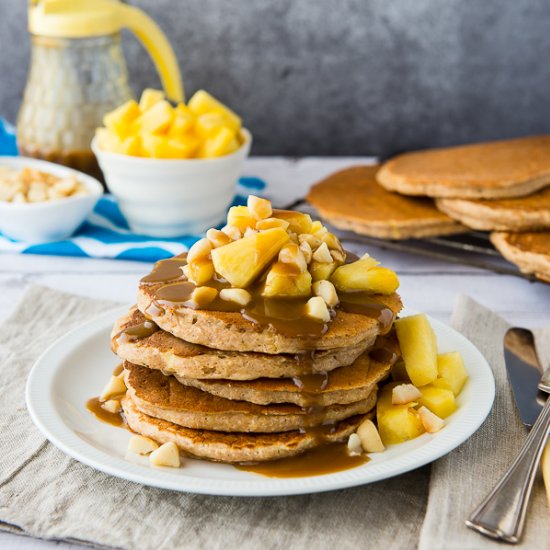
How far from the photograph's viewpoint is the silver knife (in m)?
1.39

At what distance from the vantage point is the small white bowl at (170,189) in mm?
2918

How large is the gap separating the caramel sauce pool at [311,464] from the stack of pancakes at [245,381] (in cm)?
1

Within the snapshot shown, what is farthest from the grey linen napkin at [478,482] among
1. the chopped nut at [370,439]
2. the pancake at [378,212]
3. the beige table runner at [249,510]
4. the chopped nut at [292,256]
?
the pancake at [378,212]

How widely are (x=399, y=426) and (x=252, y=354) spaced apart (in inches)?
12.8

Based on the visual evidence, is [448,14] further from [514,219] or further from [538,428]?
[538,428]

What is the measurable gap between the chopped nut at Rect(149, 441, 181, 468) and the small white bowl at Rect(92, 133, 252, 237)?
4.96 ft

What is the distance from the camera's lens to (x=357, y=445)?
160 centimetres

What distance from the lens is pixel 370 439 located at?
63.1 inches

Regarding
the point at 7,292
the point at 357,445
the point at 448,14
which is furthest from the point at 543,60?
the point at 357,445

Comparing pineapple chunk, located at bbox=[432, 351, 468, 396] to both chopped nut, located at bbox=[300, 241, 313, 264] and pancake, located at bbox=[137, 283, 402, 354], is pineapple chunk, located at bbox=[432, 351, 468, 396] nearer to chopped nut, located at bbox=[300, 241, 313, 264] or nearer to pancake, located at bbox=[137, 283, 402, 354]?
pancake, located at bbox=[137, 283, 402, 354]

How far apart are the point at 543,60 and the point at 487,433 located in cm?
270

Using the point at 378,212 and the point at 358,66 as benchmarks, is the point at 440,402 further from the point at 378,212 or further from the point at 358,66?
the point at 358,66

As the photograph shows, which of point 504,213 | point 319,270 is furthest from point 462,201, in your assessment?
point 319,270

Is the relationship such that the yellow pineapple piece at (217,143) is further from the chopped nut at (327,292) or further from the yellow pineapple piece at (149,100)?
the chopped nut at (327,292)
